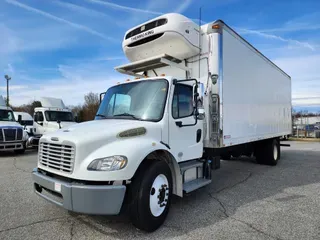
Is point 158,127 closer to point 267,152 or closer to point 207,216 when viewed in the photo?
point 207,216

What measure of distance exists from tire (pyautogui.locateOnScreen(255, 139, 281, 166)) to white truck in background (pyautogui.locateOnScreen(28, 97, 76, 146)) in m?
10.5

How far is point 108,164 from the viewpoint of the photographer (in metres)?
3.35

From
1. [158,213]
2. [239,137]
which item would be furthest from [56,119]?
[158,213]

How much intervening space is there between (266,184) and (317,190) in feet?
3.82

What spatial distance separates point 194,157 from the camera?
5094 millimetres

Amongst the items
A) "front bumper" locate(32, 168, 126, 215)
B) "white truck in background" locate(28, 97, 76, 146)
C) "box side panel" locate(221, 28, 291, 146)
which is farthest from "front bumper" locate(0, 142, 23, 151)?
"box side panel" locate(221, 28, 291, 146)

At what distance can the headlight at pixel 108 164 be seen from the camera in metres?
3.33

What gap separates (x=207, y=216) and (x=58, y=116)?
1302cm

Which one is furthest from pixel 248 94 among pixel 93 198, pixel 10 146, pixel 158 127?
pixel 10 146

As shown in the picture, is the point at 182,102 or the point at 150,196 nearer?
the point at 150,196

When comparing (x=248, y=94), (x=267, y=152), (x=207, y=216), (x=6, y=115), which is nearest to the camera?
(x=207, y=216)

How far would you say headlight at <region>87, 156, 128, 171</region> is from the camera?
333 centimetres

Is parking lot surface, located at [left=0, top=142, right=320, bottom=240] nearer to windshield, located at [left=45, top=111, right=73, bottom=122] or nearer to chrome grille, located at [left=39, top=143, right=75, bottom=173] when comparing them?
chrome grille, located at [left=39, top=143, right=75, bottom=173]

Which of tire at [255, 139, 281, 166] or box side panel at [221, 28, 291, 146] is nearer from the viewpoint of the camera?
box side panel at [221, 28, 291, 146]
